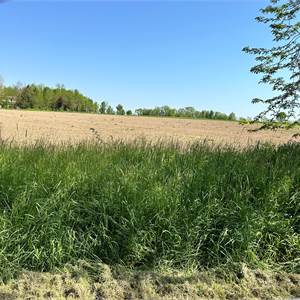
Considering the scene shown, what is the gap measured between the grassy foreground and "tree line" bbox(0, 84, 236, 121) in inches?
4072

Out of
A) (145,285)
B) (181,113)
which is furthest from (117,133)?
(181,113)

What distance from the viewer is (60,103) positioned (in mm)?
134375

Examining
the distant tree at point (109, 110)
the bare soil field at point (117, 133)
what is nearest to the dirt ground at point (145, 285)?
the bare soil field at point (117, 133)

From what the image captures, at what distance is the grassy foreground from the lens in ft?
13.2

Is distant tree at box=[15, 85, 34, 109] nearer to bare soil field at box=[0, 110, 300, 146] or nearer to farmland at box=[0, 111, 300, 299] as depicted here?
bare soil field at box=[0, 110, 300, 146]

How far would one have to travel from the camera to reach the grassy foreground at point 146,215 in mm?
4012

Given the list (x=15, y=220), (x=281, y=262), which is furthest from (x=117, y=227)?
(x=281, y=262)

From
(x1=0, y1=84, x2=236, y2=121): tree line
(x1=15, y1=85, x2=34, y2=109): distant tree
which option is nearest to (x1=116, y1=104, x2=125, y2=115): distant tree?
(x1=0, y1=84, x2=236, y2=121): tree line

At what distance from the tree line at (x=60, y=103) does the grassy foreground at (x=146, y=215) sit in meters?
103

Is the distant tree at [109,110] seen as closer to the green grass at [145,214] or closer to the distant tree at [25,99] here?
the distant tree at [25,99]

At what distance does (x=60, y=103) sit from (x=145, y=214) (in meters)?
134

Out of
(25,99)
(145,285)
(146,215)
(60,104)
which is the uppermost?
(25,99)

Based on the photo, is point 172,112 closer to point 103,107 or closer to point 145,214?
point 103,107

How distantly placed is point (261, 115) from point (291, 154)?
151 centimetres
